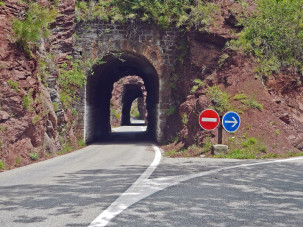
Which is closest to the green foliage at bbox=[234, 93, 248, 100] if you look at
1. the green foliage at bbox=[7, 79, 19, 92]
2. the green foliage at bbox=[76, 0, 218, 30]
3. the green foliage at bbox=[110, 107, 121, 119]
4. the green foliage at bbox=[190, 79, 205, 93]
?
the green foliage at bbox=[190, 79, 205, 93]

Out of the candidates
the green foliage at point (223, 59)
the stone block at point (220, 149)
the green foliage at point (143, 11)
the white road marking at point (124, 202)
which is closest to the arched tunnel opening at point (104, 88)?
the green foliage at point (143, 11)

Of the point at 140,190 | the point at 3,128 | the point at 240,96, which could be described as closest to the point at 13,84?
the point at 3,128

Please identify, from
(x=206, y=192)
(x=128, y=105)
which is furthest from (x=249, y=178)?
(x=128, y=105)

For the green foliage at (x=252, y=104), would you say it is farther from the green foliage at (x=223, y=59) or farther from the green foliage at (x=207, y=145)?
the green foliage at (x=223, y=59)

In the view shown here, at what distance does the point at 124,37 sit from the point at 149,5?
2123 mm

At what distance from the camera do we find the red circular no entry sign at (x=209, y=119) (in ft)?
35.5

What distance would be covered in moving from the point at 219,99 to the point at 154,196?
27.4 feet

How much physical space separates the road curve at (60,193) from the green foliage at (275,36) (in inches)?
354

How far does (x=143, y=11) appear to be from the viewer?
17.6 m

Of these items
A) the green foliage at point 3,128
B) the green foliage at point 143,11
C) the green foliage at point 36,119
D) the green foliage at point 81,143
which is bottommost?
the green foliage at point 81,143

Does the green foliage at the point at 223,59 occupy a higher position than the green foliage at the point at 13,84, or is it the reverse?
the green foliage at the point at 223,59

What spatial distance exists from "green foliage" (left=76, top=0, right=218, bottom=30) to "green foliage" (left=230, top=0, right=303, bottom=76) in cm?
272

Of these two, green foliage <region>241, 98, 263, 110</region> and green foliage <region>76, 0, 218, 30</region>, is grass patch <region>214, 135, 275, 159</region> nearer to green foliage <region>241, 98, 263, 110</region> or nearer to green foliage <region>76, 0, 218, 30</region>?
green foliage <region>241, 98, 263, 110</region>

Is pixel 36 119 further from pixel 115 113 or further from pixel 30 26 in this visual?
pixel 115 113
